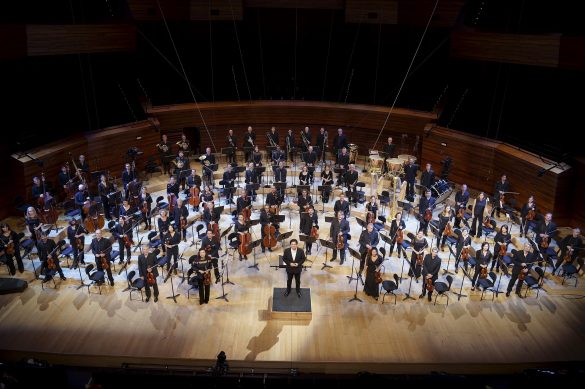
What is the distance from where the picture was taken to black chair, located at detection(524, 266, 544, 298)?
30.9 feet

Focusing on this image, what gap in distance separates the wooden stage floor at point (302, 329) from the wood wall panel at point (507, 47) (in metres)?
5.43

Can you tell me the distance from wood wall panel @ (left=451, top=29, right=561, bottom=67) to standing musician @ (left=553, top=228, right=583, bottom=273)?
436 centimetres

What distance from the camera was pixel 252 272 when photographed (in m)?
10.4

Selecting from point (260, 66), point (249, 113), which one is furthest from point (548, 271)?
point (260, 66)

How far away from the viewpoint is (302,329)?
8688 mm

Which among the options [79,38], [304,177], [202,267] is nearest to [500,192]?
[304,177]

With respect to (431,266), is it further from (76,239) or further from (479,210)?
(76,239)

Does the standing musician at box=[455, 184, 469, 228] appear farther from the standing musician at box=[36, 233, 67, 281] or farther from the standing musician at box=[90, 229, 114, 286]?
the standing musician at box=[36, 233, 67, 281]

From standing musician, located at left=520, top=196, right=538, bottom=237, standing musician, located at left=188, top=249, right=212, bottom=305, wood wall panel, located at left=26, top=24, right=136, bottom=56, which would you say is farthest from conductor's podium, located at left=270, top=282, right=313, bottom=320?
wood wall panel, located at left=26, top=24, right=136, bottom=56

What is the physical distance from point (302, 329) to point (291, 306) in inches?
18.6

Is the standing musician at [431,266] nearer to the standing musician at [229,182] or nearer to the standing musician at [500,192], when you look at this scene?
the standing musician at [500,192]

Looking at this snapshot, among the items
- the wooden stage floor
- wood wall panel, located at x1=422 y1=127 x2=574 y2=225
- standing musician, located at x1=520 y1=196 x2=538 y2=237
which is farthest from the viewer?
wood wall panel, located at x1=422 y1=127 x2=574 y2=225

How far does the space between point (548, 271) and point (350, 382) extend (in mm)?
5558

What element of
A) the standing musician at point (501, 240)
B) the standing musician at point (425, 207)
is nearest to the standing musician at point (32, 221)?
the standing musician at point (425, 207)
